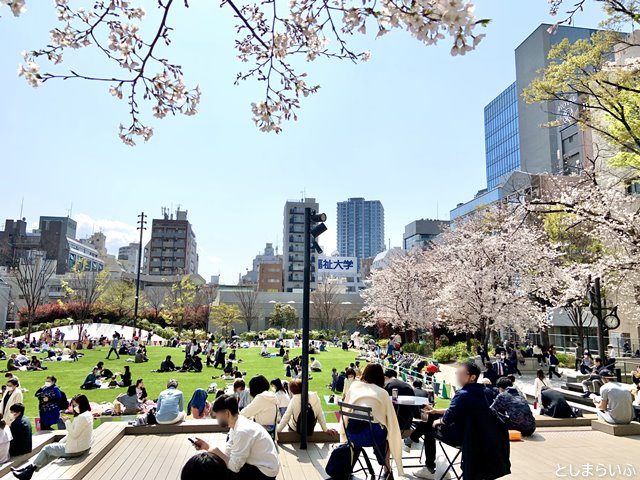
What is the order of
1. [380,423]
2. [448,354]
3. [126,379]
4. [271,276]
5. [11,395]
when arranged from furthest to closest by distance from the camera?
[271,276]
[448,354]
[126,379]
[11,395]
[380,423]

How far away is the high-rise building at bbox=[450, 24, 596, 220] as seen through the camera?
1545 inches

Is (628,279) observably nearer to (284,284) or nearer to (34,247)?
(284,284)

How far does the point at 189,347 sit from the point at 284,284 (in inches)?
2447

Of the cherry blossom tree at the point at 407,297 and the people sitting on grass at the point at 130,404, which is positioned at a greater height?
the cherry blossom tree at the point at 407,297

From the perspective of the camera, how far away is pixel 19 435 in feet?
21.1

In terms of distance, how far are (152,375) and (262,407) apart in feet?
46.9

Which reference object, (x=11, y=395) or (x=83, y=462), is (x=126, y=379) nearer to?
(x=11, y=395)

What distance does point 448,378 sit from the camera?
1798 cm

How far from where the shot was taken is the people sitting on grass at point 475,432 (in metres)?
4.04

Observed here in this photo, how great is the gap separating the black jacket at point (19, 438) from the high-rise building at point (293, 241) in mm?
76637

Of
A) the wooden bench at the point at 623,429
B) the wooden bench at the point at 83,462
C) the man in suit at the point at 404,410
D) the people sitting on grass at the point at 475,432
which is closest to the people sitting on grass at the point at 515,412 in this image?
the man in suit at the point at 404,410

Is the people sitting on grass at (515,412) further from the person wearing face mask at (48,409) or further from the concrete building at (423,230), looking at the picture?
the concrete building at (423,230)

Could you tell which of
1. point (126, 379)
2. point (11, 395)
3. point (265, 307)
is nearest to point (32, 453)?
point (11, 395)

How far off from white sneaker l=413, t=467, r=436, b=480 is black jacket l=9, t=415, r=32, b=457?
5.52 m
